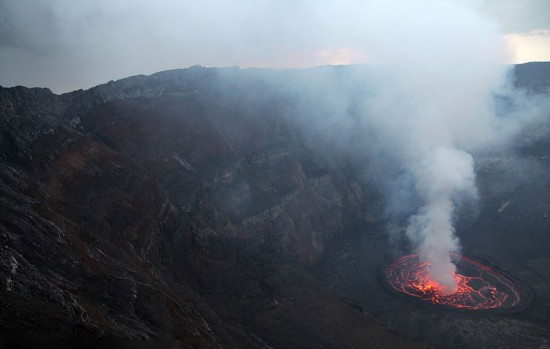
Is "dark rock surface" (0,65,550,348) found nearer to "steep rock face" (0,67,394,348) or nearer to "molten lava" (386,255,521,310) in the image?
"steep rock face" (0,67,394,348)

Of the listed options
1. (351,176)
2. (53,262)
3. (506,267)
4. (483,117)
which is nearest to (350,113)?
(351,176)

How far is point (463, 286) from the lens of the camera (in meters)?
48.7

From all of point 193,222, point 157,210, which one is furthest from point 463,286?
point 157,210

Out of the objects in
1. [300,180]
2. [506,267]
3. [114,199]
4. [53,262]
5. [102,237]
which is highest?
[300,180]

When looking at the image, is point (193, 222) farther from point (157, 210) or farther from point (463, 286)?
point (463, 286)

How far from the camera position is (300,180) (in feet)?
219

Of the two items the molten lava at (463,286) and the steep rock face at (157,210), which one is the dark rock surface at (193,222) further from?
the molten lava at (463,286)

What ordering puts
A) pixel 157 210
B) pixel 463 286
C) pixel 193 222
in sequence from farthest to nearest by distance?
pixel 463 286 < pixel 193 222 < pixel 157 210

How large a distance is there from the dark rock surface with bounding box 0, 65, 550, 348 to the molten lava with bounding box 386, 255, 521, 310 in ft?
8.99

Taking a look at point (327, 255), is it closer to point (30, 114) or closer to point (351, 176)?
point (351, 176)

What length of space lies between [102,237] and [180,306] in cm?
936

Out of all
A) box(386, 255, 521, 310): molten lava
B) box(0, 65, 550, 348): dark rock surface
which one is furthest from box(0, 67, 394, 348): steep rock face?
box(386, 255, 521, 310): molten lava

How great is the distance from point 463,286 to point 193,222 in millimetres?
32693

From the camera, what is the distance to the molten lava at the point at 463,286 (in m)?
44.9
